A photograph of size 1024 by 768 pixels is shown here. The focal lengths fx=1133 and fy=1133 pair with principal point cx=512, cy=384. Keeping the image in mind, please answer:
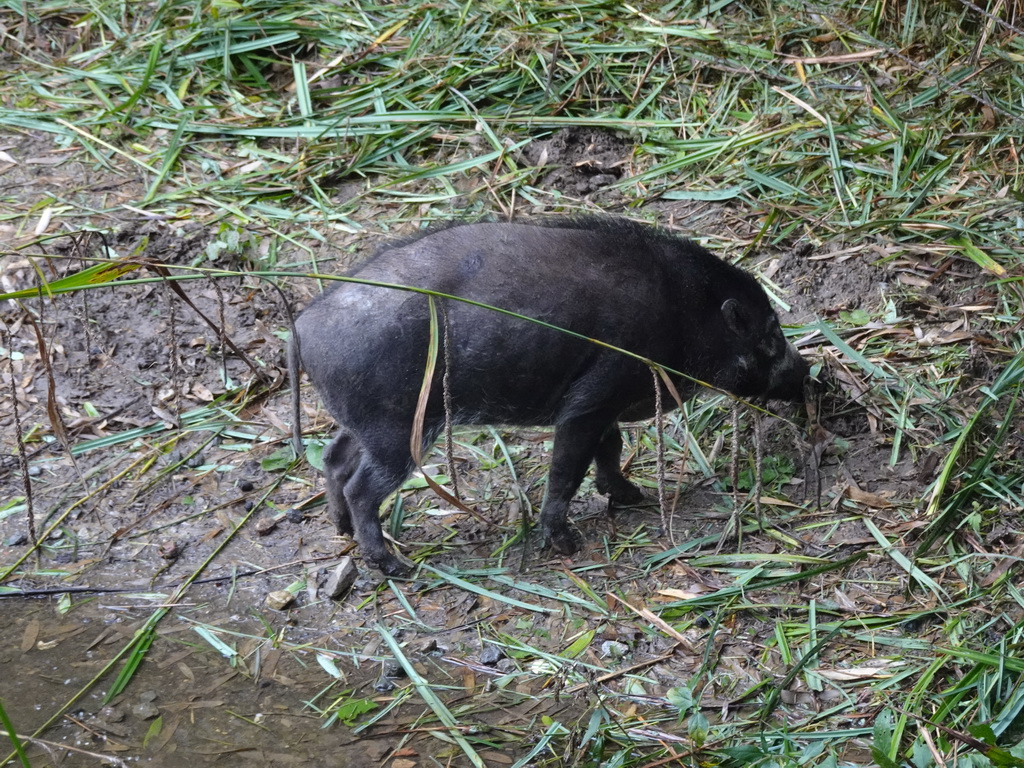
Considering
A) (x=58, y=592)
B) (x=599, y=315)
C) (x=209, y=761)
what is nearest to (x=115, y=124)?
(x=58, y=592)

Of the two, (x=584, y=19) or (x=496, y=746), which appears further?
(x=584, y=19)

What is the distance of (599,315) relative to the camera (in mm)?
4656

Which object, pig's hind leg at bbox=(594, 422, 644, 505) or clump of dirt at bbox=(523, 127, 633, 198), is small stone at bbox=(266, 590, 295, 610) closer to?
pig's hind leg at bbox=(594, 422, 644, 505)

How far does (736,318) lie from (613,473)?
2.90ft

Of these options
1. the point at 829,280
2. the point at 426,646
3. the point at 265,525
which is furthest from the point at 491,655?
the point at 829,280

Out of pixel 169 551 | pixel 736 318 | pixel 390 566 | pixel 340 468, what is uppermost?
pixel 736 318

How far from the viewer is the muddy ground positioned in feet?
13.6

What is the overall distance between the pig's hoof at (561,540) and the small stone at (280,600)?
1120 mm

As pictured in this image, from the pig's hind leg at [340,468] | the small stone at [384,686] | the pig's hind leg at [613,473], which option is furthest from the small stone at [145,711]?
the pig's hind leg at [613,473]

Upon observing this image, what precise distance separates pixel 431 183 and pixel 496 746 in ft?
12.8

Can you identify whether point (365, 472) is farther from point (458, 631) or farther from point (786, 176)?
point (786, 176)

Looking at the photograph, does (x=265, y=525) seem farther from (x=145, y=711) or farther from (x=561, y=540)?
(x=561, y=540)

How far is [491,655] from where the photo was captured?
4.37 metres

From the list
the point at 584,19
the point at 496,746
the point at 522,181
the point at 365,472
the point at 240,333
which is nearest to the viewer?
the point at 496,746
